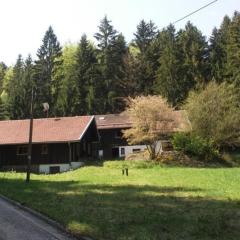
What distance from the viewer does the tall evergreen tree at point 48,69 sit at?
8756cm

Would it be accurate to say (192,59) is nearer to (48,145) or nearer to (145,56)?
(145,56)

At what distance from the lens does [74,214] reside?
17.5 m

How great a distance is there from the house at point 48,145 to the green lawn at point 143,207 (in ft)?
66.8

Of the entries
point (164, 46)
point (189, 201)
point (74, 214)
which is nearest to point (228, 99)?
point (164, 46)

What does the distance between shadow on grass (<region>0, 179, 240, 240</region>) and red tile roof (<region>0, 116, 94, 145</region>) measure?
24171 millimetres

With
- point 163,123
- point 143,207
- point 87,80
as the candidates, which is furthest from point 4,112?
point 143,207

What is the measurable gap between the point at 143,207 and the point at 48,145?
3437cm

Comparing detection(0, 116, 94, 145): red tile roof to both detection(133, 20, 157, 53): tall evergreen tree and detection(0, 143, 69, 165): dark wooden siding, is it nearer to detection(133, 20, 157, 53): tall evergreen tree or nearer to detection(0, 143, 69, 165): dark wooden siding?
detection(0, 143, 69, 165): dark wooden siding

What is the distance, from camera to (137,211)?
17750 mm

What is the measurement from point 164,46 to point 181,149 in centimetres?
3602

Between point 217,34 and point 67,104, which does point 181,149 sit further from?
point 217,34

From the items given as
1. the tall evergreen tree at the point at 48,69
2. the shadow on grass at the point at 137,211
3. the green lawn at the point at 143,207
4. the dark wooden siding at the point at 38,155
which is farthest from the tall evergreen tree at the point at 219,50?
the shadow on grass at the point at 137,211

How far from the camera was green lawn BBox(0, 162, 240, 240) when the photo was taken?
14062 mm

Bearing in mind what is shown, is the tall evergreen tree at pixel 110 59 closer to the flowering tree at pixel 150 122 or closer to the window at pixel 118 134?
the window at pixel 118 134
